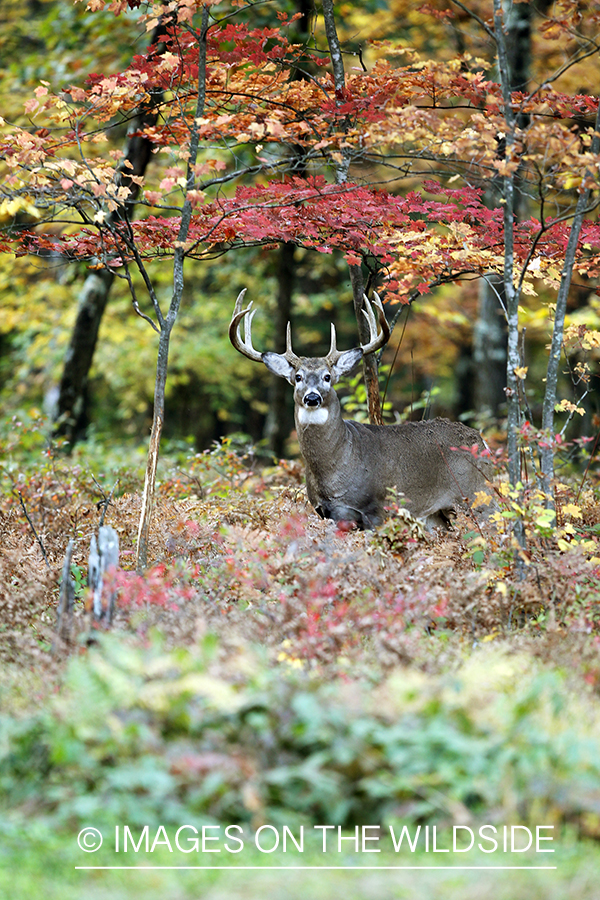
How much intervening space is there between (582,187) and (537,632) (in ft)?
9.29

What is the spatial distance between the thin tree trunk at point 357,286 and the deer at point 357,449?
0.63 metres

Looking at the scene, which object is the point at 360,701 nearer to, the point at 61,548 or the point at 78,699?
the point at 78,699

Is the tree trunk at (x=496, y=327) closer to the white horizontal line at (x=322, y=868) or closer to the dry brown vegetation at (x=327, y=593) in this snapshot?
the dry brown vegetation at (x=327, y=593)

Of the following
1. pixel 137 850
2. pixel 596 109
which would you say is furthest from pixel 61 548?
pixel 596 109

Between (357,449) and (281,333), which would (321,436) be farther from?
(281,333)

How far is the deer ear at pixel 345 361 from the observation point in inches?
319

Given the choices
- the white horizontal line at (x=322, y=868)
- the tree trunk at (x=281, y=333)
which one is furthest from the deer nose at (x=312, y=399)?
the tree trunk at (x=281, y=333)

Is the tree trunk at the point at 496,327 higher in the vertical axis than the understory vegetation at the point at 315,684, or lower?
higher

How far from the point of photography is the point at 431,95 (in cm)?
677

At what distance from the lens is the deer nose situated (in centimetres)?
763

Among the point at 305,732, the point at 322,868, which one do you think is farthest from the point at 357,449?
the point at 322,868

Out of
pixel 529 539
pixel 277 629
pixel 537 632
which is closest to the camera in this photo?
pixel 277 629

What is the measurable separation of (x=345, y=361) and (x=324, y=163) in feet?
6.76

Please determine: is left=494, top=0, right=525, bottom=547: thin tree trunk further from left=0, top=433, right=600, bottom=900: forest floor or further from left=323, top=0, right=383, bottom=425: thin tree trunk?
left=323, top=0, right=383, bottom=425: thin tree trunk
